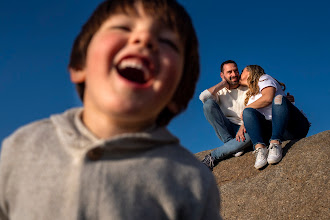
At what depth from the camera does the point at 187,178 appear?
3.88ft

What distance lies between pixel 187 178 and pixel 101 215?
341 mm

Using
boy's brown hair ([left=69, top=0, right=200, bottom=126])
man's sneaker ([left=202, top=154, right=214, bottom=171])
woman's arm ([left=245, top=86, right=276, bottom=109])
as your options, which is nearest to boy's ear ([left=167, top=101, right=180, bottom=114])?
boy's brown hair ([left=69, top=0, right=200, bottom=126])

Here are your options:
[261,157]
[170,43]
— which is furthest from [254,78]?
[170,43]

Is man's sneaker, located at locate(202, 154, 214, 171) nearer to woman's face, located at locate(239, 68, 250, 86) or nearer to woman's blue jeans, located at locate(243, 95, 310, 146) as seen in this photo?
woman's blue jeans, located at locate(243, 95, 310, 146)

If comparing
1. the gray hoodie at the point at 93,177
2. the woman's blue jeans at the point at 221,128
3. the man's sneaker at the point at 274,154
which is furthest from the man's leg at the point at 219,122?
the gray hoodie at the point at 93,177

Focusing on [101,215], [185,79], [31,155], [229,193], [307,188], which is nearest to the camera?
[101,215]

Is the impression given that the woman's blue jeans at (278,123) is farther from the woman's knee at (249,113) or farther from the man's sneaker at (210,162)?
the man's sneaker at (210,162)

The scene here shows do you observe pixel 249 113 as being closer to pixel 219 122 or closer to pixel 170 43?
pixel 219 122

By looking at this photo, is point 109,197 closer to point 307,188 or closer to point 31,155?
point 31,155

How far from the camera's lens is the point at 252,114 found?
4496mm

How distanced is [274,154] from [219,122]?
1157 mm

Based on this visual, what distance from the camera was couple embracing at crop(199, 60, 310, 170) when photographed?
4375 millimetres

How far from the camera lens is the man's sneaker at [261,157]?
14.2ft

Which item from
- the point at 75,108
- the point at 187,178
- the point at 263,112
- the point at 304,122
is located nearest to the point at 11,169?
the point at 75,108
